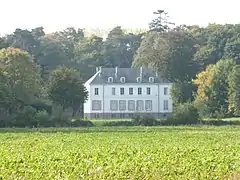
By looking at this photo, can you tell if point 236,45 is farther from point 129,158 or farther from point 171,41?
point 129,158

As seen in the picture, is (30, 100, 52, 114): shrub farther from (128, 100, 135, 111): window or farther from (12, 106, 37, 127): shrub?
(128, 100, 135, 111): window

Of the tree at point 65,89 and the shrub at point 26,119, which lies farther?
the tree at point 65,89

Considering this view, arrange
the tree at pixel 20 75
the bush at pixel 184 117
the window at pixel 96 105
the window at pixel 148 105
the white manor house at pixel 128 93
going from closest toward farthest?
1. the bush at pixel 184 117
2. the tree at pixel 20 75
3. the window at pixel 96 105
4. the white manor house at pixel 128 93
5. the window at pixel 148 105

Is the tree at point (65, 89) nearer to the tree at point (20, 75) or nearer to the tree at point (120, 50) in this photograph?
the tree at point (20, 75)

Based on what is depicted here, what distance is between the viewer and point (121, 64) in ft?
416

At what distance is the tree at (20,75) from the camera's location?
256 ft

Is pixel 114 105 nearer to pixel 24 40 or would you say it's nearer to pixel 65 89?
pixel 24 40

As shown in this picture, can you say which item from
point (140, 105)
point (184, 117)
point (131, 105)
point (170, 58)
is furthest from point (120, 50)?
point (184, 117)

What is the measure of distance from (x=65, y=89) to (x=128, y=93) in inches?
978

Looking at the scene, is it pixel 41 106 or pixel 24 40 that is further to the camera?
pixel 24 40

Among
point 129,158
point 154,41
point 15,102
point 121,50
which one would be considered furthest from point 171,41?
point 129,158

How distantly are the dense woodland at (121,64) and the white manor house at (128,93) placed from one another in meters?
2.51

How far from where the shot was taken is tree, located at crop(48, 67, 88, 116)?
81.2 meters

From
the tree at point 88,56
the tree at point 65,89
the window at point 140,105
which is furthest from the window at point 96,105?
the tree at point 65,89
